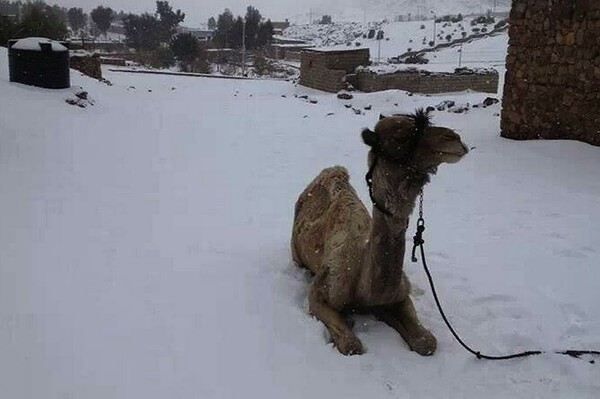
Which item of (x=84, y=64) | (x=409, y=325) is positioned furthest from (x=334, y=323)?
(x=84, y=64)

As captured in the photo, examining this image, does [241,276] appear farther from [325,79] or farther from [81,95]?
[325,79]

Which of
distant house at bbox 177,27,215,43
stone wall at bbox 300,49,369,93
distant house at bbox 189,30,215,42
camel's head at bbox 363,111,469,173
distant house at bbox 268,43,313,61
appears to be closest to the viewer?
camel's head at bbox 363,111,469,173

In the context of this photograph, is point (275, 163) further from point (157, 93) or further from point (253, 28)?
point (253, 28)

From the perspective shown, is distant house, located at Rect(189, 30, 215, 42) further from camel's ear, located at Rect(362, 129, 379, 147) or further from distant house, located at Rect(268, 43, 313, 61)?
camel's ear, located at Rect(362, 129, 379, 147)

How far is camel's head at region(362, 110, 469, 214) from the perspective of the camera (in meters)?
2.72

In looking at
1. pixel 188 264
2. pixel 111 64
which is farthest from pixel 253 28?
pixel 188 264

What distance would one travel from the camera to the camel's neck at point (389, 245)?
2.87m

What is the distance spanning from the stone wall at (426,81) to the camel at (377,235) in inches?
673

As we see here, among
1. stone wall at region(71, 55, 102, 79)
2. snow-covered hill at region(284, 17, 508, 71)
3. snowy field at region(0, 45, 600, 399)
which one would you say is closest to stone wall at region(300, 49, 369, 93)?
stone wall at region(71, 55, 102, 79)

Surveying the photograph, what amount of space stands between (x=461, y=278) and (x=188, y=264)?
2.08m

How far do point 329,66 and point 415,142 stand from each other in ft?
63.2

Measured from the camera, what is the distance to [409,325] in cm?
334

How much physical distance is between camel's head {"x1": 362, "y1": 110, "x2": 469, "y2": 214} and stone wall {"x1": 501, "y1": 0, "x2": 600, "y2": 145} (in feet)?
19.6

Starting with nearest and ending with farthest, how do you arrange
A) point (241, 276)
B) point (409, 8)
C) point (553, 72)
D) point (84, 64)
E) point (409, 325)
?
point (409, 325)
point (241, 276)
point (553, 72)
point (84, 64)
point (409, 8)
